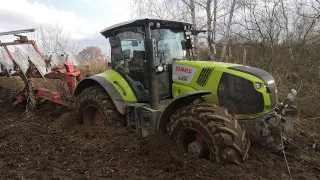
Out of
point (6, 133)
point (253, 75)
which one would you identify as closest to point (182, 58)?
point (253, 75)

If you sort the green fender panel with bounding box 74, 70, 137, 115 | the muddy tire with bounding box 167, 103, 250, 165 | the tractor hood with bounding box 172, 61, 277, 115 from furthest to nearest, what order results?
the green fender panel with bounding box 74, 70, 137, 115
the tractor hood with bounding box 172, 61, 277, 115
the muddy tire with bounding box 167, 103, 250, 165

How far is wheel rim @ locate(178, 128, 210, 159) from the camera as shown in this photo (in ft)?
13.2

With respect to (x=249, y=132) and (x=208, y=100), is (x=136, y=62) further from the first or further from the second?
(x=249, y=132)

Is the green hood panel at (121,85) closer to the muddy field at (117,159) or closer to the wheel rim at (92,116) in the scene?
the muddy field at (117,159)

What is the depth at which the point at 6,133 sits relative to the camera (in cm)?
601

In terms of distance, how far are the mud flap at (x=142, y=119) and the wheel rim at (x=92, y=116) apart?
93 centimetres

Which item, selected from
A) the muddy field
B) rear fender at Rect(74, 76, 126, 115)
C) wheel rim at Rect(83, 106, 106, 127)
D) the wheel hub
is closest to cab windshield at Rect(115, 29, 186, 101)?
rear fender at Rect(74, 76, 126, 115)

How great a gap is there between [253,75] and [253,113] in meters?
0.52

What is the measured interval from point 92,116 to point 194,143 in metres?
2.75

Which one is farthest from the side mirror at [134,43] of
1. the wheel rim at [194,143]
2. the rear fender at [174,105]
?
the wheel rim at [194,143]

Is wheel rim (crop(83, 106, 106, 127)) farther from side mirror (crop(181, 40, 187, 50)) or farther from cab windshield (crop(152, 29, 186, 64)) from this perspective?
side mirror (crop(181, 40, 187, 50))

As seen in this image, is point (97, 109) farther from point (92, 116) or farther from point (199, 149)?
point (199, 149)

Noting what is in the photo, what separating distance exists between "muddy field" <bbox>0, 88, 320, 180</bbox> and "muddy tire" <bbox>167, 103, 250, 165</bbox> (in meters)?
0.14

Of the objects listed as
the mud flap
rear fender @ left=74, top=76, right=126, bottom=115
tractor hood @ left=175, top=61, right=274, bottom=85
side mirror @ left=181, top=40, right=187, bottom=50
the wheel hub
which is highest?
side mirror @ left=181, top=40, right=187, bottom=50
